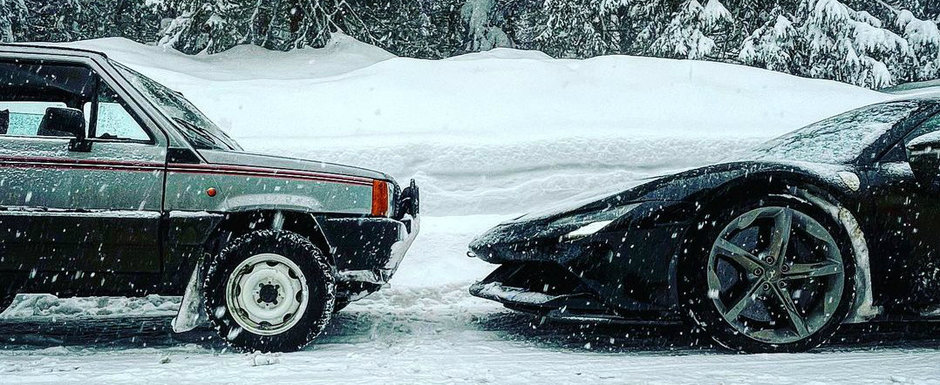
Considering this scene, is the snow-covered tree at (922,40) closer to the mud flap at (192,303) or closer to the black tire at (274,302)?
the black tire at (274,302)

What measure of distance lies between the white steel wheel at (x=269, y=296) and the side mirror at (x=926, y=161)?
116 inches

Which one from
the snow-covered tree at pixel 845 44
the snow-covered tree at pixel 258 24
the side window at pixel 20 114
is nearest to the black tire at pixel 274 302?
the side window at pixel 20 114

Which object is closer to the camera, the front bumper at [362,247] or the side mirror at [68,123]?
the side mirror at [68,123]

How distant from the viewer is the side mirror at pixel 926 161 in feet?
13.6

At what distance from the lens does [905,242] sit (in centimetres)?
414

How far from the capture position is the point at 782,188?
418cm

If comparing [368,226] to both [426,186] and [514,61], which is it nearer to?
[426,186]

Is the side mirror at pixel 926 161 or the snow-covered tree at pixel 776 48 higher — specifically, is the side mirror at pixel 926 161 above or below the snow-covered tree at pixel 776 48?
below

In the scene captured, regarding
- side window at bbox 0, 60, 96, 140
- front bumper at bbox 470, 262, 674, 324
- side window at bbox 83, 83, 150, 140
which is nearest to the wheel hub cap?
front bumper at bbox 470, 262, 674, 324

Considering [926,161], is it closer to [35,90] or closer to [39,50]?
Answer: [39,50]

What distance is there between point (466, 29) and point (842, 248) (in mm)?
15436

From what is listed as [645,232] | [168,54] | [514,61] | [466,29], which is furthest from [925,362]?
[466,29]

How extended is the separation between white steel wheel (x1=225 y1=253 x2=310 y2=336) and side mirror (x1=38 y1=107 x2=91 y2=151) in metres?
0.93

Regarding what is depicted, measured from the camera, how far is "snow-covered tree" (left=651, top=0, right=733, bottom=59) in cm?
1559
